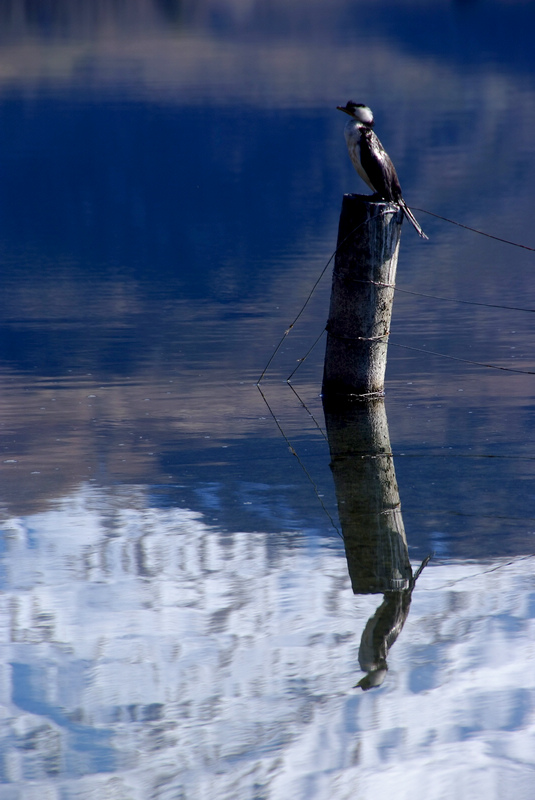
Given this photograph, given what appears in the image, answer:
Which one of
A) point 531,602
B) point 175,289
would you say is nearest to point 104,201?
point 175,289

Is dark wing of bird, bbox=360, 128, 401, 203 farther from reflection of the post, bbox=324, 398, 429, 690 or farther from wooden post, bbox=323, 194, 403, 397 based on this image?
reflection of the post, bbox=324, 398, 429, 690

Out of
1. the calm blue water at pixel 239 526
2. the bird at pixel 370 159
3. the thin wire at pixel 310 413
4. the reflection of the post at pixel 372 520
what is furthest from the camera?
the bird at pixel 370 159

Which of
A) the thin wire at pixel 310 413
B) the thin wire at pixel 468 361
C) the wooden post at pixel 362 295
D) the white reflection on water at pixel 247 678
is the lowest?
the thin wire at pixel 310 413

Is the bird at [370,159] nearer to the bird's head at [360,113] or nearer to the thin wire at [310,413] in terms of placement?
the bird's head at [360,113]

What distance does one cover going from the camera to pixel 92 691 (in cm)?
339

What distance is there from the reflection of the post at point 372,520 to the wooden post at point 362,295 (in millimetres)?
247

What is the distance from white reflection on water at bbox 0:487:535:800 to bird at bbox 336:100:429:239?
11.6 feet

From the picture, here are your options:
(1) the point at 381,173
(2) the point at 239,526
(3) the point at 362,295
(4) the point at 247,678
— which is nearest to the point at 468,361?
(3) the point at 362,295

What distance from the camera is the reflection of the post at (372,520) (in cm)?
374

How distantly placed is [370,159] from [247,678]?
4863mm

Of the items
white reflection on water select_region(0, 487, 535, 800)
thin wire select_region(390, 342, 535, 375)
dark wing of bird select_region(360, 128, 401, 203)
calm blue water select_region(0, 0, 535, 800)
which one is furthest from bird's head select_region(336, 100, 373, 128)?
white reflection on water select_region(0, 487, 535, 800)

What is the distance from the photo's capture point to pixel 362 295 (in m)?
7.27

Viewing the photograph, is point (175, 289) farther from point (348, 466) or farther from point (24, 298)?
point (348, 466)

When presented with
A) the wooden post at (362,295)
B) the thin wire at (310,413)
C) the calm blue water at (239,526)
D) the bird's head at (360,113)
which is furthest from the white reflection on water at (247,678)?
the bird's head at (360,113)
